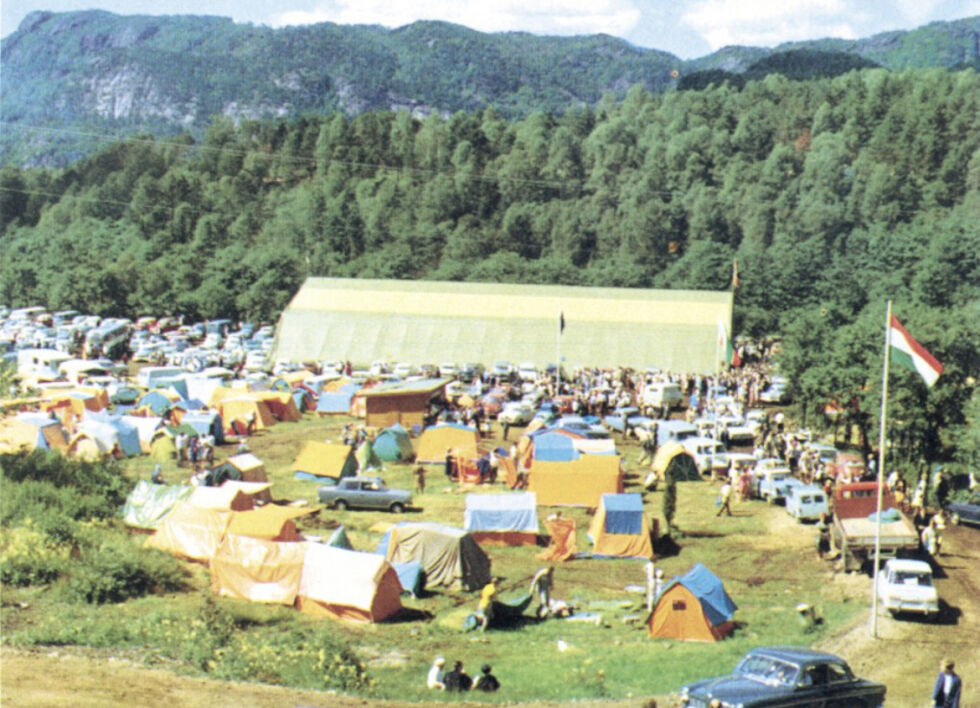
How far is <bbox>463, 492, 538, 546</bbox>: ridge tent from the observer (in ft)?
74.2

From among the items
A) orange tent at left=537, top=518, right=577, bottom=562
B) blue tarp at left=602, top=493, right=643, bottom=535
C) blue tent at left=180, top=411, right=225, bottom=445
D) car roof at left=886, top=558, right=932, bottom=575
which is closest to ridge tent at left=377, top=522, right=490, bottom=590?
orange tent at left=537, top=518, right=577, bottom=562

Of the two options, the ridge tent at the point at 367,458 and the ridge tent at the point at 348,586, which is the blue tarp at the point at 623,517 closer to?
the ridge tent at the point at 348,586

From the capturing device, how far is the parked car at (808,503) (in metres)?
24.3

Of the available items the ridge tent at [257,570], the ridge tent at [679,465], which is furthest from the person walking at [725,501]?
the ridge tent at [257,570]

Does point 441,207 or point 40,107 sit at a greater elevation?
point 40,107

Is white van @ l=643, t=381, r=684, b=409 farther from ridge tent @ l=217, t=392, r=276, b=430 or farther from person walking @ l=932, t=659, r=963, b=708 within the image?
person walking @ l=932, t=659, r=963, b=708

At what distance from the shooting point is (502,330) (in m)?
54.3

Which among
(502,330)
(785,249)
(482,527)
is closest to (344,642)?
(482,527)

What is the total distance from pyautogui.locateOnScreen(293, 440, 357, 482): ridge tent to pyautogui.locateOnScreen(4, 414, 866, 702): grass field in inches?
192

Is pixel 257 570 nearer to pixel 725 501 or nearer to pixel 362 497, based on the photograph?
pixel 362 497

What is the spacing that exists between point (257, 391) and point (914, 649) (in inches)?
1124

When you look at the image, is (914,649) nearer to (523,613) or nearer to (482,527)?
(523,613)

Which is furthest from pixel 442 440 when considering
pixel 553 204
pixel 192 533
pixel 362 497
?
pixel 553 204

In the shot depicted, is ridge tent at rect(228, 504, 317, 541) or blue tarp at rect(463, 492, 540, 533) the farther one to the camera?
blue tarp at rect(463, 492, 540, 533)
